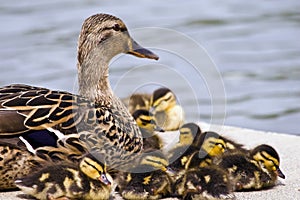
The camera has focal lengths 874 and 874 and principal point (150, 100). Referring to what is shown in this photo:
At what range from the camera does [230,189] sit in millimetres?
5023

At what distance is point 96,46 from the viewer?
585 cm

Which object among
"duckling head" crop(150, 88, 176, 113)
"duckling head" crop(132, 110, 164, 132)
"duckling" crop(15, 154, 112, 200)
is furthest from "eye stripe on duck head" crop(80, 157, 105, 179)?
"duckling head" crop(150, 88, 176, 113)

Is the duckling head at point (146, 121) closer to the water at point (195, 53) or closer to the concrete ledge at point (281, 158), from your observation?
the concrete ledge at point (281, 158)

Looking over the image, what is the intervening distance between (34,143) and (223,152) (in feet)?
4.02

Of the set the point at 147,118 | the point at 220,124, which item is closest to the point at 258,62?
the point at 220,124

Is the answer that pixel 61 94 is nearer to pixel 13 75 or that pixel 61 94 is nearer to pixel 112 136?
pixel 112 136

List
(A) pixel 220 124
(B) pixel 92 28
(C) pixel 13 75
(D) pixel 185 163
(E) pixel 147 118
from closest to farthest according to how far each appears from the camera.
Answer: (D) pixel 185 163, (B) pixel 92 28, (E) pixel 147 118, (A) pixel 220 124, (C) pixel 13 75

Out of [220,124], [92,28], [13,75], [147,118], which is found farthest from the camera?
[13,75]

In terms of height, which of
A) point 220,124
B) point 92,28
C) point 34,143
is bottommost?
point 220,124

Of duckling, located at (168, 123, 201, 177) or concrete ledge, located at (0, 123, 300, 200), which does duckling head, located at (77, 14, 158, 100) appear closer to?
duckling, located at (168, 123, 201, 177)

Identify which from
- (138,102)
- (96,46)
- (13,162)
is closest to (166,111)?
(138,102)

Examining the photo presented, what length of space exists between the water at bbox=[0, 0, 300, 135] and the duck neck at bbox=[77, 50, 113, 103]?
1396mm

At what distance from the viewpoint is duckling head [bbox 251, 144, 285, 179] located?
5359 mm

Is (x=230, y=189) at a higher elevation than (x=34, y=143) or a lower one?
lower
